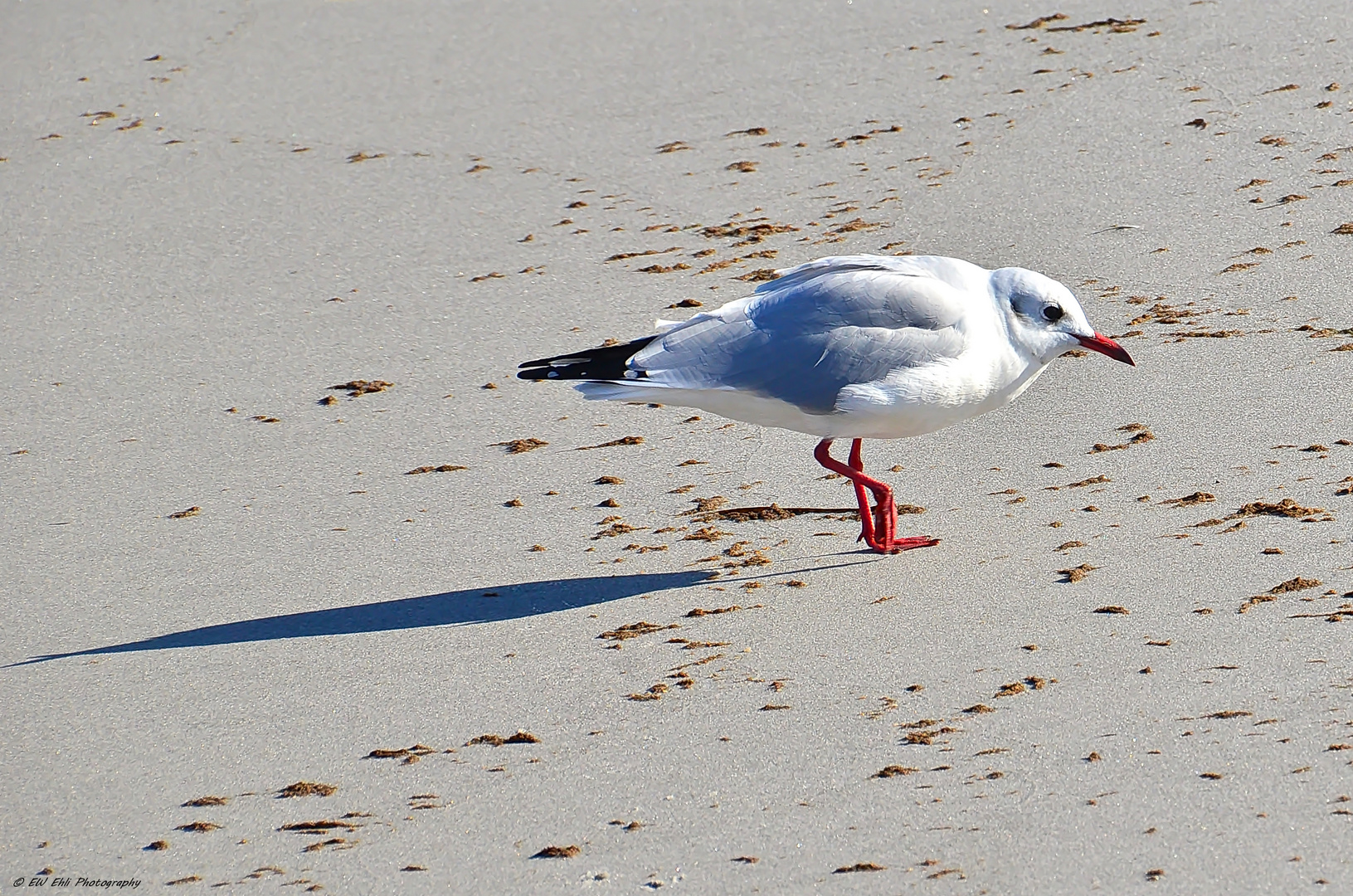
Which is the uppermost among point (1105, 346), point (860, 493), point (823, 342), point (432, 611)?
point (823, 342)

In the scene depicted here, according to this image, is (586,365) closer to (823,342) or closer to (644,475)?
(644,475)

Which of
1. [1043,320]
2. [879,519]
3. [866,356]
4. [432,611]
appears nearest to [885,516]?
[879,519]

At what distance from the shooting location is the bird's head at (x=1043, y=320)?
4617mm

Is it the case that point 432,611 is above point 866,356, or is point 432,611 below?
below

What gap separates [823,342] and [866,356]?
13 cm

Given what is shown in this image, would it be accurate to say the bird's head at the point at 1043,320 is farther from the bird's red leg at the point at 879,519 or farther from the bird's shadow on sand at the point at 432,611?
the bird's shadow on sand at the point at 432,611

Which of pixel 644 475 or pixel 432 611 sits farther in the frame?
pixel 644 475

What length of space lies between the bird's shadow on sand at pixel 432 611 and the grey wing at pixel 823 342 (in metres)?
0.58

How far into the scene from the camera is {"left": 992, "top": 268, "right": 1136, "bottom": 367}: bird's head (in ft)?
15.1

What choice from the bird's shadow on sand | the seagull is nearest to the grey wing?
the seagull

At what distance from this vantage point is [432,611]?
4.36m

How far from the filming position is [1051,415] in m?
5.18

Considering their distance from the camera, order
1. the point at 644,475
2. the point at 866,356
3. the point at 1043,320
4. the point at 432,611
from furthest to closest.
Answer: the point at 644,475
the point at 1043,320
the point at 866,356
the point at 432,611

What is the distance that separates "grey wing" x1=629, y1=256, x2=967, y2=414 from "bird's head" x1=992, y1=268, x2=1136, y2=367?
0.57 ft
